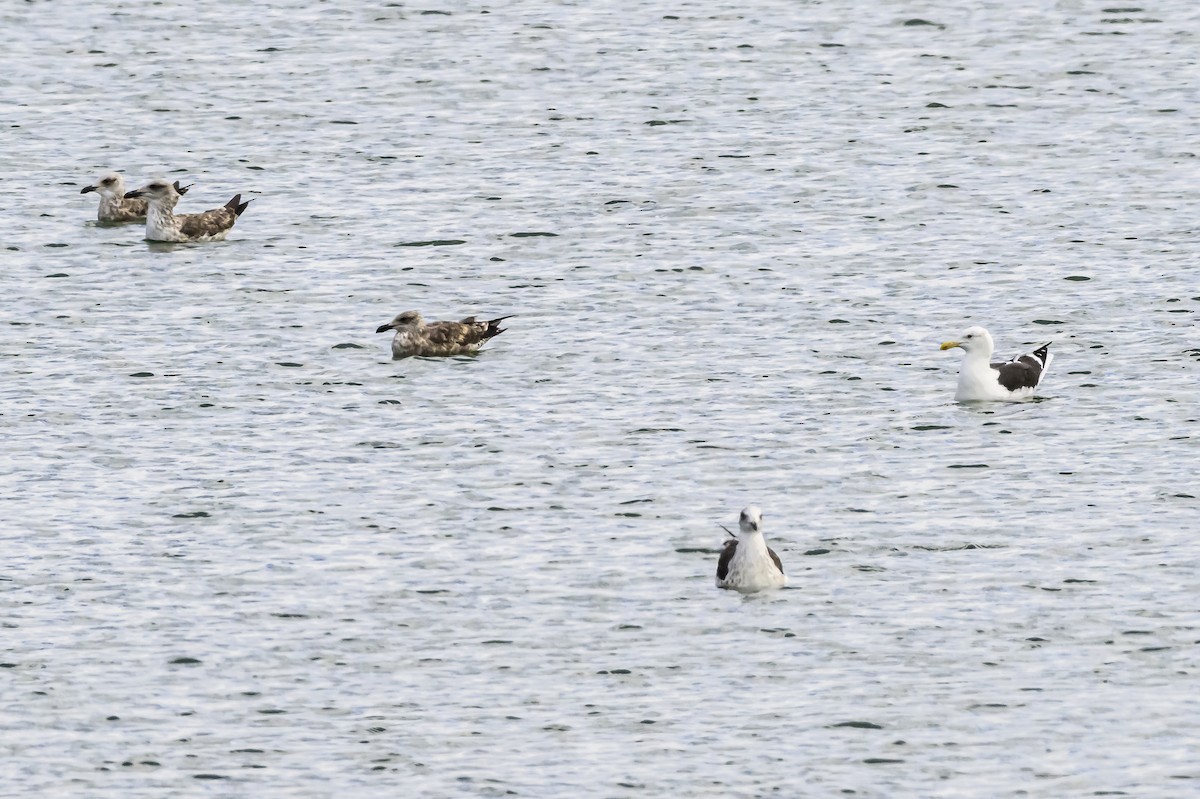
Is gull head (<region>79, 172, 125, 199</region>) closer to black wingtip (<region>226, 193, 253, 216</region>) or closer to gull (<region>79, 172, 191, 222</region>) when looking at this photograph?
gull (<region>79, 172, 191, 222</region>)

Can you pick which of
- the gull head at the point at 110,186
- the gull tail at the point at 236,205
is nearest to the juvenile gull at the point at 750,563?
the gull tail at the point at 236,205

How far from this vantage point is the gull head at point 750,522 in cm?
2441

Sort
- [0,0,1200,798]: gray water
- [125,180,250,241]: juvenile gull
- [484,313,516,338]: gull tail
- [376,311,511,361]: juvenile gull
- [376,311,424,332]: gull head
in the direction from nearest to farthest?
[0,0,1200,798]: gray water
[376,311,511,361]: juvenile gull
[376,311,424,332]: gull head
[484,313,516,338]: gull tail
[125,180,250,241]: juvenile gull

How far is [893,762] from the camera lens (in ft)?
66.8

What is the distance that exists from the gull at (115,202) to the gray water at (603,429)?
793mm

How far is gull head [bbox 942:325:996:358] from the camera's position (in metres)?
32.4

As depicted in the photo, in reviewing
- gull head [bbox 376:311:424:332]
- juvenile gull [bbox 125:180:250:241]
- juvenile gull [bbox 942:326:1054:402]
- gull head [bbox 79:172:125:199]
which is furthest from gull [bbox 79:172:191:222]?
juvenile gull [bbox 942:326:1054:402]

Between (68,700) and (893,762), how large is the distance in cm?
710

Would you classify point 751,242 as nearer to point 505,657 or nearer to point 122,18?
point 505,657

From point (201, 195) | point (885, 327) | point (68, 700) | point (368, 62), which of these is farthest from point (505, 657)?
point (368, 62)

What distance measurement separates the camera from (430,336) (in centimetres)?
3431

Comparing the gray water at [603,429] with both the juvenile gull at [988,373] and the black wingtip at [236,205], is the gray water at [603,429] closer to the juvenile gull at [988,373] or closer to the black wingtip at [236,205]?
the juvenile gull at [988,373]

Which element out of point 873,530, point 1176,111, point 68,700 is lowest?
point 68,700

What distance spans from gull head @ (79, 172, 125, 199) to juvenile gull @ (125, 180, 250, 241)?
2.27 ft
